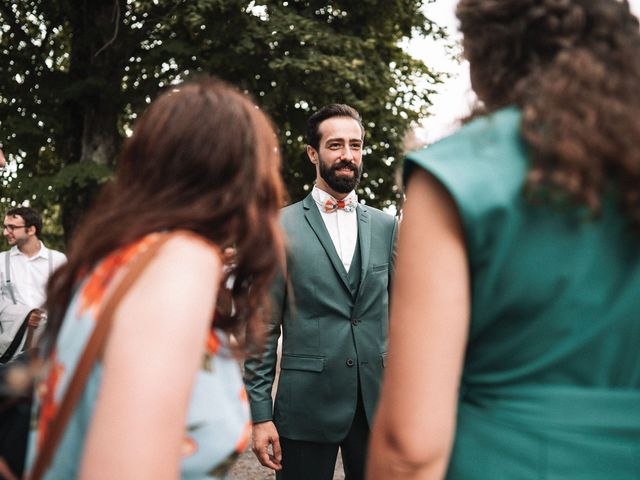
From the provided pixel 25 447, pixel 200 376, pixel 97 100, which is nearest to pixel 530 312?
pixel 200 376

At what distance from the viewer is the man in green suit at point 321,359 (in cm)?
339

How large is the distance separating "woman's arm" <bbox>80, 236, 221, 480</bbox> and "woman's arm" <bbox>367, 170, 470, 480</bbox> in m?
0.36

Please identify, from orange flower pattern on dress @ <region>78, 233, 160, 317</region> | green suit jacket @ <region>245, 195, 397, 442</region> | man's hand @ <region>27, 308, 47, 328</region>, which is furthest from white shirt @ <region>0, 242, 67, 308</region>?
orange flower pattern on dress @ <region>78, 233, 160, 317</region>

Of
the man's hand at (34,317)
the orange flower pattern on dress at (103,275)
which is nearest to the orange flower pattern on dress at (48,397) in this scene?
A: the orange flower pattern on dress at (103,275)

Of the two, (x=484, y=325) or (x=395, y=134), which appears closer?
(x=484, y=325)

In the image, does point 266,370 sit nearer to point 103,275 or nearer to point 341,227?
point 341,227

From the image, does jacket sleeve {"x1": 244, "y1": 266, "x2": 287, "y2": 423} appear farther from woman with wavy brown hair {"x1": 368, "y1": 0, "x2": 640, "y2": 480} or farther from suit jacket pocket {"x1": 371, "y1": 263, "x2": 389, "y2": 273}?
woman with wavy brown hair {"x1": 368, "y1": 0, "x2": 640, "y2": 480}

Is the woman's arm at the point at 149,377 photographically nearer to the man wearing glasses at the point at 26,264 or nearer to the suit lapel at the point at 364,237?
the suit lapel at the point at 364,237

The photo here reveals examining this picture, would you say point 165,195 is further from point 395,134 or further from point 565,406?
point 395,134

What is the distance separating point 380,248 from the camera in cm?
367

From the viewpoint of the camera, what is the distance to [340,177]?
3.91 m

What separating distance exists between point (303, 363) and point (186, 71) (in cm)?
917

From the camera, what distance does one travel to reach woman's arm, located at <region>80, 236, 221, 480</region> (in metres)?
1.11

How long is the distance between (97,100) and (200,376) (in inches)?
482
